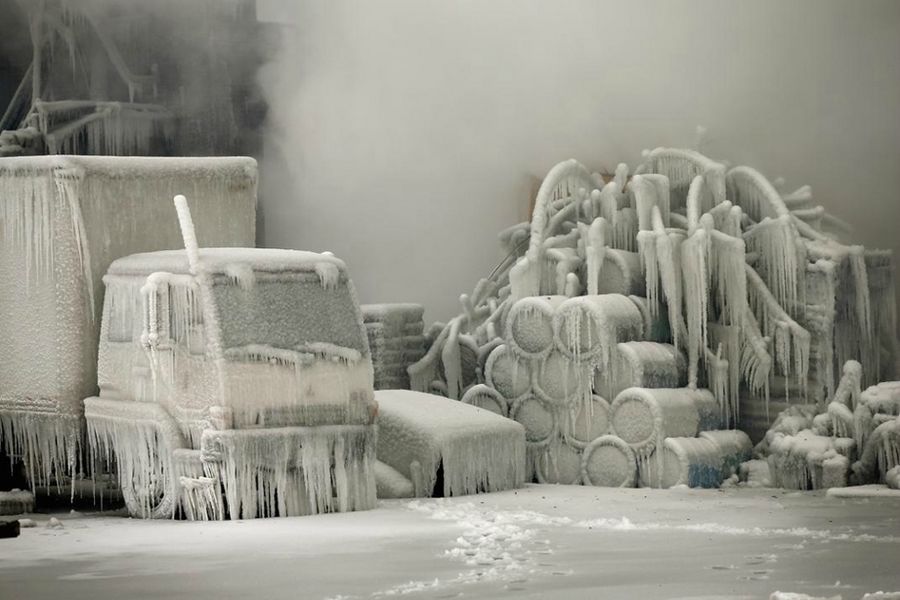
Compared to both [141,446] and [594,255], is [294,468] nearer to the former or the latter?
[141,446]

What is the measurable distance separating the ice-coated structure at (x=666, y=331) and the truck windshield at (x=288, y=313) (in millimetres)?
3402

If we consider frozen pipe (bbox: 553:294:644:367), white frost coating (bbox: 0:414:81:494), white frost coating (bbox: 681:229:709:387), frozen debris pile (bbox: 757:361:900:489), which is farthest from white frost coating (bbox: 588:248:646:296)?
white frost coating (bbox: 0:414:81:494)

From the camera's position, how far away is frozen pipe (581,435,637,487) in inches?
722

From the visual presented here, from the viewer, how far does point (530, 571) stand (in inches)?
467

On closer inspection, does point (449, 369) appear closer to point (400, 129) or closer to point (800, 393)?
point (800, 393)

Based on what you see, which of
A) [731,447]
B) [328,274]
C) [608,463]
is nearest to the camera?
[328,274]

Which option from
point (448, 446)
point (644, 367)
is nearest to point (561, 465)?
point (644, 367)

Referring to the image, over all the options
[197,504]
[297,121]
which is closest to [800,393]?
[197,504]

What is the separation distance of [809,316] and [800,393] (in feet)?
2.79

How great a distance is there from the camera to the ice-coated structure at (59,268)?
1622cm

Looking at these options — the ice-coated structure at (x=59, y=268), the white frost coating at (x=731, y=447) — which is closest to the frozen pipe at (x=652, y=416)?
the white frost coating at (x=731, y=447)

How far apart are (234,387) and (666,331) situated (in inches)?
240

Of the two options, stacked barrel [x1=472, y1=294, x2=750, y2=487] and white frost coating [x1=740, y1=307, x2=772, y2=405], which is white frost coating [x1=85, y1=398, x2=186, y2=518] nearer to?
stacked barrel [x1=472, y1=294, x2=750, y2=487]

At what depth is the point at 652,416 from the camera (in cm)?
1809
